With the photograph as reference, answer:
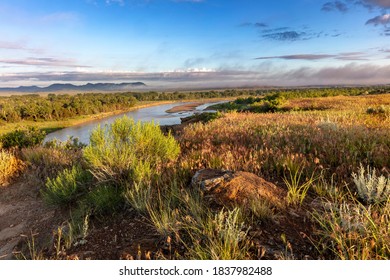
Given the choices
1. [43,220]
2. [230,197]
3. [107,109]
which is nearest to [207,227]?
[230,197]

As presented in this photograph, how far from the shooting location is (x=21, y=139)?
1144cm

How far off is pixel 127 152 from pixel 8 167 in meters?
5.23

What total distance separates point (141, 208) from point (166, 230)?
96 cm

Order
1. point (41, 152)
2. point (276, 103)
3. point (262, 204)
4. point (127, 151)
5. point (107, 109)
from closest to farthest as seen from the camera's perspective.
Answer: point (262, 204)
point (127, 151)
point (41, 152)
point (276, 103)
point (107, 109)

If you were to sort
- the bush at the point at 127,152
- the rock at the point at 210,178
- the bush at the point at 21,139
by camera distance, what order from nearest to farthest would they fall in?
the rock at the point at 210,178 < the bush at the point at 127,152 < the bush at the point at 21,139

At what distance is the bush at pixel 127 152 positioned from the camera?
5.09m

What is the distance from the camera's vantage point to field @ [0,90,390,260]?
104 inches

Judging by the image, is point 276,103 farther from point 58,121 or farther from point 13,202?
point 58,121

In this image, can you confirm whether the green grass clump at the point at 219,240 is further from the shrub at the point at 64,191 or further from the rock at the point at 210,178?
the shrub at the point at 64,191

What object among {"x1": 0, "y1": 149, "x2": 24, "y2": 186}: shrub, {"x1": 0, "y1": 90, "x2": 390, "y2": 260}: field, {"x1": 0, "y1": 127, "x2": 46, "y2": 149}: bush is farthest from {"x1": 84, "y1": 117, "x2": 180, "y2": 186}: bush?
{"x1": 0, "y1": 127, "x2": 46, "y2": 149}: bush

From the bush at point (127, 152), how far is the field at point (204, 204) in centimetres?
3

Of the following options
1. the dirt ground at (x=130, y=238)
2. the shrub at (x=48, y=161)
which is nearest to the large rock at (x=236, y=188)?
the dirt ground at (x=130, y=238)

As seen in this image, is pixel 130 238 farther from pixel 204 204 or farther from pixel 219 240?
pixel 219 240

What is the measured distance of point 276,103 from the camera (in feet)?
102
